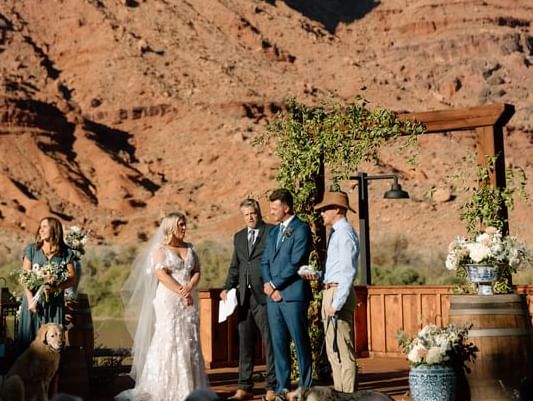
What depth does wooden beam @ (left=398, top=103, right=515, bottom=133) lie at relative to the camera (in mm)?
9789

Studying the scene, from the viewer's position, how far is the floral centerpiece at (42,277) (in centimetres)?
792

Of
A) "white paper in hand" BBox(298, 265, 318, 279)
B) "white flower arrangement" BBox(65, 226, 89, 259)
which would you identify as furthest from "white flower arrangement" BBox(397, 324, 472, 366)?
"white flower arrangement" BBox(65, 226, 89, 259)

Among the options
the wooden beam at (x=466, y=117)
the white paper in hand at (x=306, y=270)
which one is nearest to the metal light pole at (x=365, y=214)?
the wooden beam at (x=466, y=117)

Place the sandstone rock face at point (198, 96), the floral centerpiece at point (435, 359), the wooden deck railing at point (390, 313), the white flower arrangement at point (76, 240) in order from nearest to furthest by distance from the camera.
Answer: the floral centerpiece at point (435, 359)
the white flower arrangement at point (76, 240)
the wooden deck railing at point (390, 313)
the sandstone rock face at point (198, 96)

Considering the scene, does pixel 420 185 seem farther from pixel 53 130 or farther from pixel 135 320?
pixel 135 320

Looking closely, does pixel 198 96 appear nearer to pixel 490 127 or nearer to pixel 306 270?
pixel 490 127

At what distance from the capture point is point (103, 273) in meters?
38.5

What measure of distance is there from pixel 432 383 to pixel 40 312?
321cm

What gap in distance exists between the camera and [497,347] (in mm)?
7578

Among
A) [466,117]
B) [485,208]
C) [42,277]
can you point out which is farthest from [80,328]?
[466,117]

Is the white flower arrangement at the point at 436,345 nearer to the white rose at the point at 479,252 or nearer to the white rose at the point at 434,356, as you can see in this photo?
the white rose at the point at 434,356

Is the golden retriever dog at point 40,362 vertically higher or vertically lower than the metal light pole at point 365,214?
lower

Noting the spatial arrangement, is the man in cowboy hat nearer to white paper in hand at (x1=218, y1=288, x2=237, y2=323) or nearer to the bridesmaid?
white paper in hand at (x1=218, y1=288, x2=237, y2=323)

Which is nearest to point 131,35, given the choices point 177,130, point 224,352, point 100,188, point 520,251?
point 177,130
